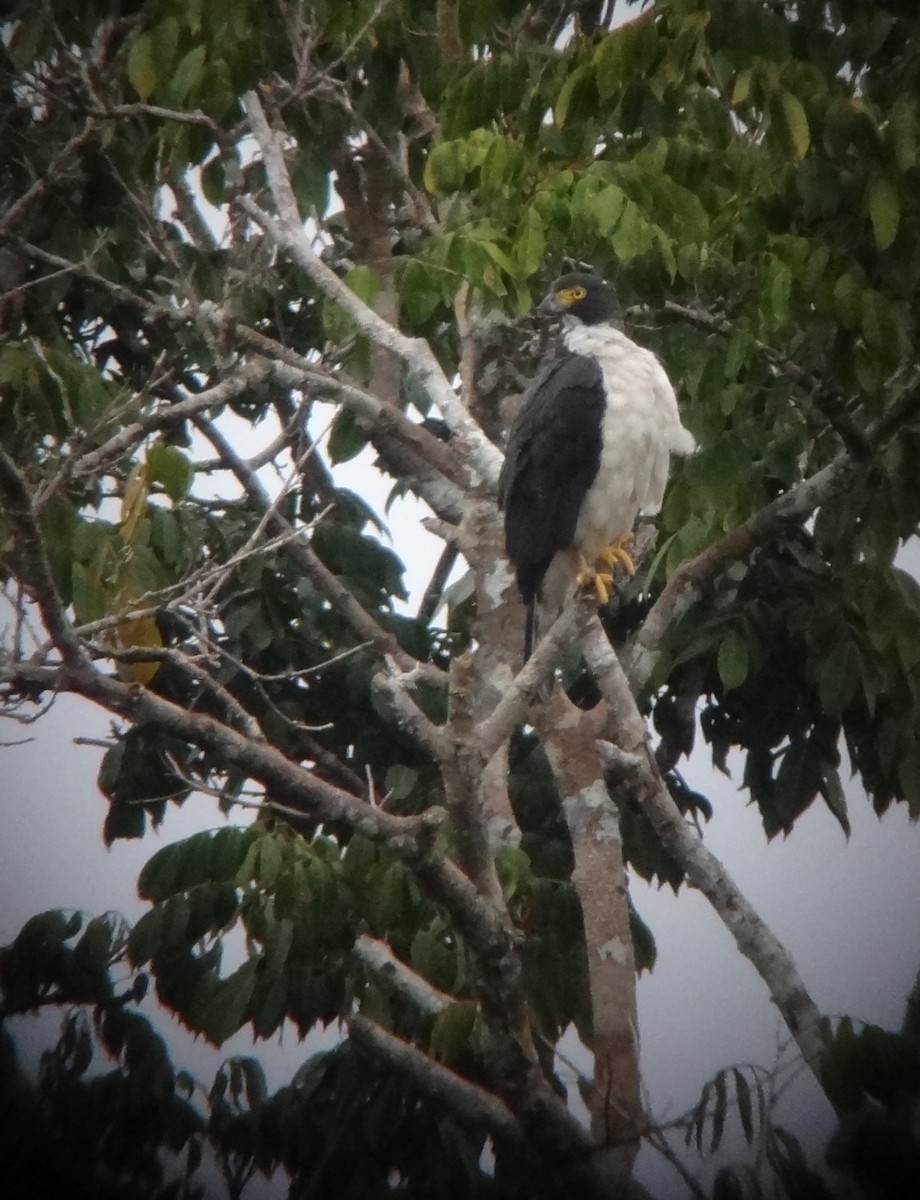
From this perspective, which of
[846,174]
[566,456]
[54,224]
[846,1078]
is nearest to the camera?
[846,1078]

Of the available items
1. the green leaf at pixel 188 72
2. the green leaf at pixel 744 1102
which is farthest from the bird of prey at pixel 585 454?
the green leaf at pixel 744 1102

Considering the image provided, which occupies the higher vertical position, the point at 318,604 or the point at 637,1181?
the point at 318,604

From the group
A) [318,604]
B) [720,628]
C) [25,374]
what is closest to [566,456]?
[720,628]

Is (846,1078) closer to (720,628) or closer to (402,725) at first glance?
(402,725)

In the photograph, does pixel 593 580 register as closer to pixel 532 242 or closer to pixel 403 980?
pixel 532 242

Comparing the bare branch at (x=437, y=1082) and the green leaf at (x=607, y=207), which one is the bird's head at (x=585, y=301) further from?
the bare branch at (x=437, y=1082)

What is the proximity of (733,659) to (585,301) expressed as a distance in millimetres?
1238

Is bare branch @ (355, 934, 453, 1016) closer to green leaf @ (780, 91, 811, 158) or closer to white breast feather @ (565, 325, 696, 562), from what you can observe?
white breast feather @ (565, 325, 696, 562)

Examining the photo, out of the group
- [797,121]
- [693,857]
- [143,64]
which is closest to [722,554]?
[693,857]

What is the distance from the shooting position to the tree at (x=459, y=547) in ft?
10.1

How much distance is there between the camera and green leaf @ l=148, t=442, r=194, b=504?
3.04 m

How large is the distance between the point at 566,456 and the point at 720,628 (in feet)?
2.05

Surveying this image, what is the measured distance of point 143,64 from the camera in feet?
12.2

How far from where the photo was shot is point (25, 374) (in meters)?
3.59
